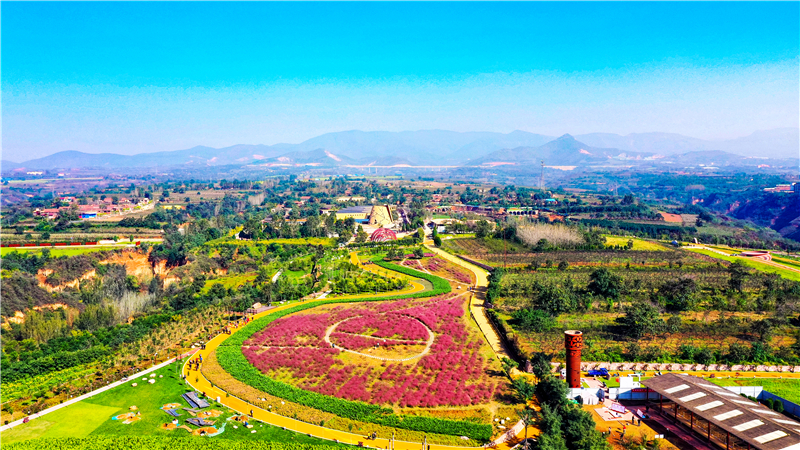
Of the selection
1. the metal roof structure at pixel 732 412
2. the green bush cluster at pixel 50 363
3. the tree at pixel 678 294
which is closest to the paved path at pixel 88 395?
the green bush cluster at pixel 50 363

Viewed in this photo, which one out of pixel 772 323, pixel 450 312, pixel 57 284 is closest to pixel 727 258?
pixel 772 323

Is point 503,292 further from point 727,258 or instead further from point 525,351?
point 727,258

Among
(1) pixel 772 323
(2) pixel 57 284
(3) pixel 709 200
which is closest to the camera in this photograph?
(1) pixel 772 323

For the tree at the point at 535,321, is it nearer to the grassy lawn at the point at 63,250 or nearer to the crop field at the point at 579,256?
the crop field at the point at 579,256

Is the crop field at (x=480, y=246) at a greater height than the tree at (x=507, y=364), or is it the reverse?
the crop field at (x=480, y=246)

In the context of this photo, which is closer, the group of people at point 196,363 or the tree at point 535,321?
the group of people at point 196,363

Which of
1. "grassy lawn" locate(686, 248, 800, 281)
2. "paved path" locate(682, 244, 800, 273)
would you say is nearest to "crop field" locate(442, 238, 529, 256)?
"grassy lawn" locate(686, 248, 800, 281)

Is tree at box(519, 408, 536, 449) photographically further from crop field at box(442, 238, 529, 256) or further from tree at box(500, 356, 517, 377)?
crop field at box(442, 238, 529, 256)
